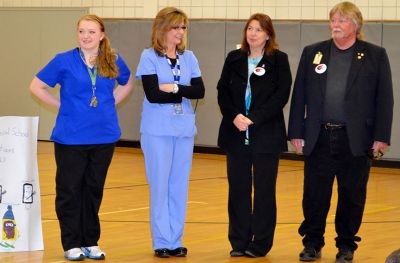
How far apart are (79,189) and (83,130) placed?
432 millimetres

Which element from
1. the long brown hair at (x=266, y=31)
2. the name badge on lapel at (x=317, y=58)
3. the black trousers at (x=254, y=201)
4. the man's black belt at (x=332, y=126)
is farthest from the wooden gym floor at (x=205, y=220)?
the long brown hair at (x=266, y=31)

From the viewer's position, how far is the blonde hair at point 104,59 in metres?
6.39

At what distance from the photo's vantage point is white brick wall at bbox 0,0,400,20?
14414 mm

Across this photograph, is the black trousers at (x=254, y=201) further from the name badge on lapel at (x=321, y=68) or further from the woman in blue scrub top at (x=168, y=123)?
the name badge on lapel at (x=321, y=68)

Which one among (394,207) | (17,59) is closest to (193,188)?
(394,207)

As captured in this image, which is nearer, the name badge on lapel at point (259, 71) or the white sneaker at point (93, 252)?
the white sneaker at point (93, 252)

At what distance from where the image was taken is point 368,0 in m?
14.4

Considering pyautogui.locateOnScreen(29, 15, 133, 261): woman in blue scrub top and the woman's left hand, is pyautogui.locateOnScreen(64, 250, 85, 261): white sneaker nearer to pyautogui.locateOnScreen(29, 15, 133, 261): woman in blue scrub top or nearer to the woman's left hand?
pyautogui.locateOnScreen(29, 15, 133, 261): woman in blue scrub top

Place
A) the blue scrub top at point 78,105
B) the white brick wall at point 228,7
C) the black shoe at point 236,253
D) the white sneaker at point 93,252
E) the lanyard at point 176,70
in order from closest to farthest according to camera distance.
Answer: the blue scrub top at point 78,105, the white sneaker at point 93,252, the lanyard at point 176,70, the black shoe at point 236,253, the white brick wall at point 228,7

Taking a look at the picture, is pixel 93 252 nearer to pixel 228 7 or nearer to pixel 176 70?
pixel 176 70

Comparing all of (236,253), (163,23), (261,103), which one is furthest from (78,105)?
(236,253)

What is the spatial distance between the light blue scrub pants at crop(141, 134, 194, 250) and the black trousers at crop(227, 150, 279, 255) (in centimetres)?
38

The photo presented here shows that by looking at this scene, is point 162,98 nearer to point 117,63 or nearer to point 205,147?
point 117,63

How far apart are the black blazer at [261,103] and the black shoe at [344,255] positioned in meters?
0.87
